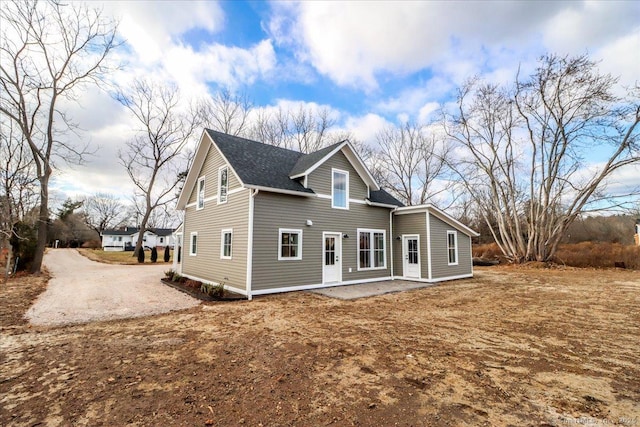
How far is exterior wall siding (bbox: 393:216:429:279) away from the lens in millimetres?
12477

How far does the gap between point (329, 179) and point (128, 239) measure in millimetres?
54492

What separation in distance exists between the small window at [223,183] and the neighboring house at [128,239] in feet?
135

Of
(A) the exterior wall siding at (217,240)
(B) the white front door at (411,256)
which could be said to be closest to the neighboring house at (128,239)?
(A) the exterior wall siding at (217,240)

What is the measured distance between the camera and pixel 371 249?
41.2 feet

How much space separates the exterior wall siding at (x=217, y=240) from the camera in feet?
31.6

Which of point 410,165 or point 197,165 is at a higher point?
point 410,165

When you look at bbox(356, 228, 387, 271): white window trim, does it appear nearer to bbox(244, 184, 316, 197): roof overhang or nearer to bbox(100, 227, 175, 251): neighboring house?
bbox(244, 184, 316, 197): roof overhang

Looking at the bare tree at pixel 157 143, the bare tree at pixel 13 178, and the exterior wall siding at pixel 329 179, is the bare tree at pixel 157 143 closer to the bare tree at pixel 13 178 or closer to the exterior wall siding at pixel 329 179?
the bare tree at pixel 13 178

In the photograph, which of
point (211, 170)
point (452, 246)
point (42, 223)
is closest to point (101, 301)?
point (211, 170)

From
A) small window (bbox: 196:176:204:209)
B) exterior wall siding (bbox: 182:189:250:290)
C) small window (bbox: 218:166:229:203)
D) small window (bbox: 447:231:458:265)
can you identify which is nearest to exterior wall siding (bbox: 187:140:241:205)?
small window (bbox: 218:166:229:203)

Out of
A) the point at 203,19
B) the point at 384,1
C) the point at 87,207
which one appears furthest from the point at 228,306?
the point at 87,207

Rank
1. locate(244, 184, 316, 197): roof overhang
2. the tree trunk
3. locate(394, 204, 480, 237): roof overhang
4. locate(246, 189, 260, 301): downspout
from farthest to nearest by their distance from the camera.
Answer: the tree trunk < locate(394, 204, 480, 237): roof overhang < locate(244, 184, 316, 197): roof overhang < locate(246, 189, 260, 301): downspout

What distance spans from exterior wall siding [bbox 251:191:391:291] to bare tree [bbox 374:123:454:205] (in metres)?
17.4

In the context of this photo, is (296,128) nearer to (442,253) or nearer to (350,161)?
(350,161)
